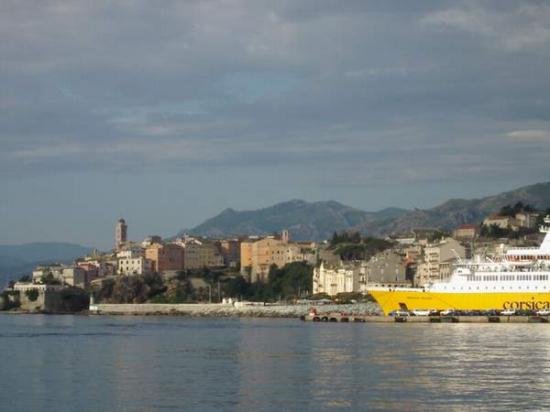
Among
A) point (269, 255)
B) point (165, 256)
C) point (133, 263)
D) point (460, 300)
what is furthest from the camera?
point (133, 263)

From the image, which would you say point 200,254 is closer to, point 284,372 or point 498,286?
point 498,286

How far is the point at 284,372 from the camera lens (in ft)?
148

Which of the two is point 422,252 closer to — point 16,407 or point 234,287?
point 234,287

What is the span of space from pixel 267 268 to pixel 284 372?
384 ft

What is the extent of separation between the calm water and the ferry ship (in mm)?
16563

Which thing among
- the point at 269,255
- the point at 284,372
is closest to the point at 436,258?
the point at 269,255

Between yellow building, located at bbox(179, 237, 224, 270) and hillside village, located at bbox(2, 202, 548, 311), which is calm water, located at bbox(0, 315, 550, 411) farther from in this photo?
yellow building, located at bbox(179, 237, 224, 270)

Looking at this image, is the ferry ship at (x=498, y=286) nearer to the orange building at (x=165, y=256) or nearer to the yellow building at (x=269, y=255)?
the yellow building at (x=269, y=255)

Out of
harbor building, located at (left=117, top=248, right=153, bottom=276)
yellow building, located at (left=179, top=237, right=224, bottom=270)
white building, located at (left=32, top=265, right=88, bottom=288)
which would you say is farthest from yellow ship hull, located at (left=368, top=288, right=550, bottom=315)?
white building, located at (left=32, top=265, right=88, bottom=288)

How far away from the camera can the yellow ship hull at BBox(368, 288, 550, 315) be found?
87.0 meters

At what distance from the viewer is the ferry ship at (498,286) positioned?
286 ft

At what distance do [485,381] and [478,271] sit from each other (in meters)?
47.7

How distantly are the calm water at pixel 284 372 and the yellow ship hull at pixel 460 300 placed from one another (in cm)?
1642

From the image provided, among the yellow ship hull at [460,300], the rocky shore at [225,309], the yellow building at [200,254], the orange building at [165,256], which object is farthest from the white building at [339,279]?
the yellow ship hull at [460,300]
